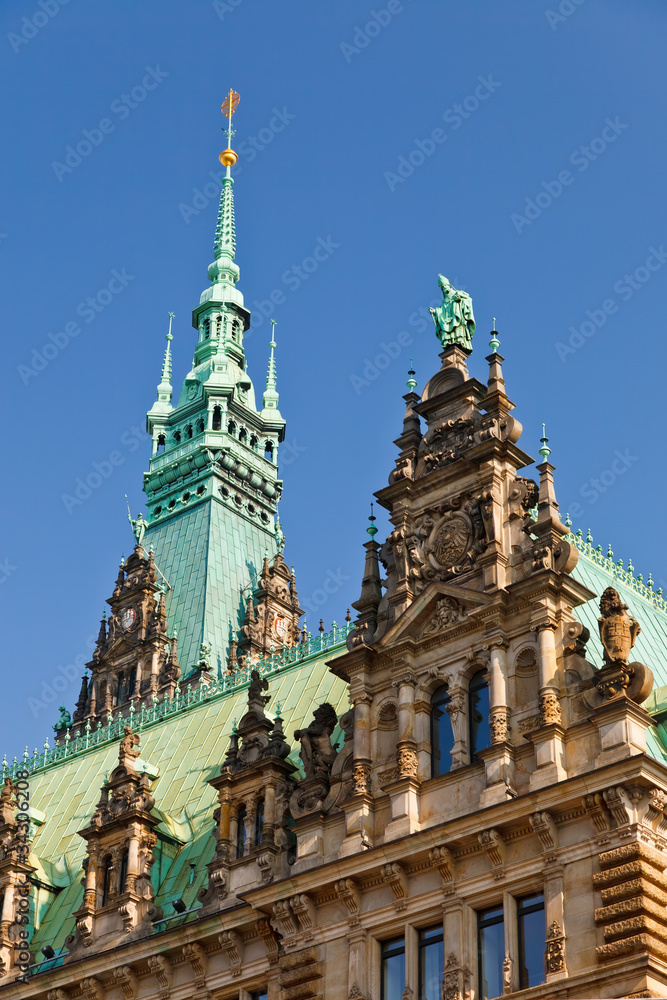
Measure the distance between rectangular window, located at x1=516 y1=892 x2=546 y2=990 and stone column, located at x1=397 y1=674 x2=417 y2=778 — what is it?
4432 mm

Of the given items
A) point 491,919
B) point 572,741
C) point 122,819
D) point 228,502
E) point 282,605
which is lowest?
point 491,919

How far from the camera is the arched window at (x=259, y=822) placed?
1740 inches

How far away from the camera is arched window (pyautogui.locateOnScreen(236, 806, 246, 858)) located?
1752 inches

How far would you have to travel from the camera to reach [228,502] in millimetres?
99500

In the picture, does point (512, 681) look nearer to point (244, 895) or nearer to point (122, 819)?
point (244, 895)

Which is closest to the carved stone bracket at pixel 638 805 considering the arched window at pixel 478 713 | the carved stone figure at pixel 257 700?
the arched window at pixel 478 713

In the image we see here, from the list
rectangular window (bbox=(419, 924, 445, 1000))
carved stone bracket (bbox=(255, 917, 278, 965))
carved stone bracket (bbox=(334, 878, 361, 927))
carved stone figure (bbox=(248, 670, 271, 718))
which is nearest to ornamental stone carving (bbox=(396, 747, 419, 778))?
carved stone bracket (bbox=(334, 878, 361, 927))

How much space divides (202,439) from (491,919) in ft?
214

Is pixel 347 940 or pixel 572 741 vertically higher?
pixel 572 741

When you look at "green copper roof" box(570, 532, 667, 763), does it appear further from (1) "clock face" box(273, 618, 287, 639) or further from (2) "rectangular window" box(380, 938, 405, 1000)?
(1) "clock face" box(273, 618, 287, 639)

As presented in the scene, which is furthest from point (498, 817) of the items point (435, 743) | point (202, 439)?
point (202, 439)

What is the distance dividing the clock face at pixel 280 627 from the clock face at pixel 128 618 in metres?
7.32

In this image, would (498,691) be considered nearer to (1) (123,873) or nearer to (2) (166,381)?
(1) (123,873)

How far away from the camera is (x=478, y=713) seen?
4072 cm
